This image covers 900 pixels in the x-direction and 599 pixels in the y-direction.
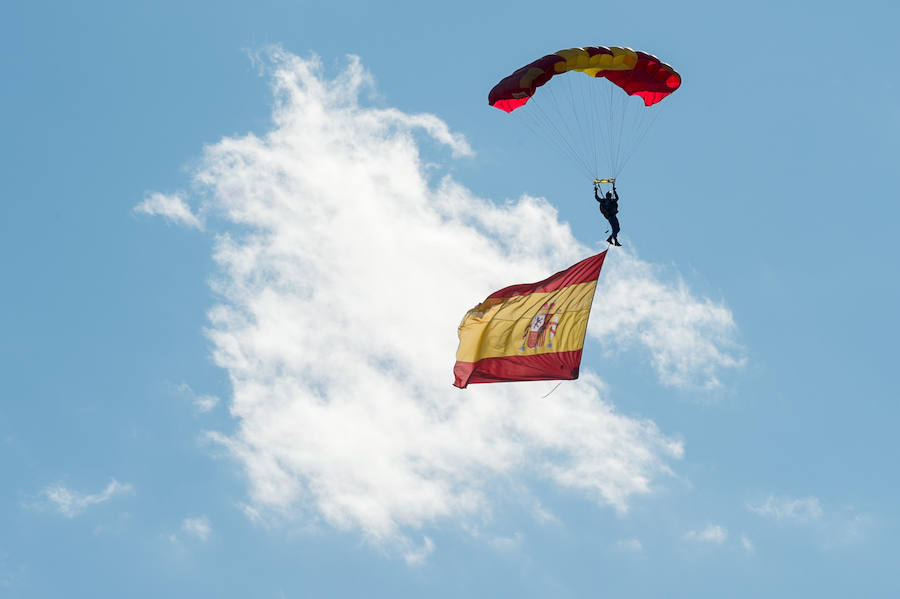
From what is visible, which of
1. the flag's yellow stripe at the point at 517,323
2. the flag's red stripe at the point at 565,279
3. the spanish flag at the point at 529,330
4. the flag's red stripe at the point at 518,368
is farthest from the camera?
the flag's red stripe at the point at 565,279

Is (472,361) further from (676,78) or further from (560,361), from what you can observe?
(676,78)

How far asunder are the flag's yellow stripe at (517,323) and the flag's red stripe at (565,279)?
137 millimetres

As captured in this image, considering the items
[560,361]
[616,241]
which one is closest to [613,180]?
[616,241]

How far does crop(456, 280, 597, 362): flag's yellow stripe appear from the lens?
48.2 metres

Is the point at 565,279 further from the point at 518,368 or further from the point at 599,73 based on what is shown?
the point at 599,73

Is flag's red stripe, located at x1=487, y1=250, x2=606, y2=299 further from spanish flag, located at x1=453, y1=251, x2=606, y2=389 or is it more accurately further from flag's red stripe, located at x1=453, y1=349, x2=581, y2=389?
flag's red stripe, located at x1=453, y1=349, x2=581, y2=389

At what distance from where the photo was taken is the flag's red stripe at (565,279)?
49.0 meters

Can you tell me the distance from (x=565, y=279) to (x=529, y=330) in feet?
6.22

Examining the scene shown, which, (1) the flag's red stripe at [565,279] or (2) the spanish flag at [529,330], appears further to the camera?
(1) the flag's red stripe at [565,279]

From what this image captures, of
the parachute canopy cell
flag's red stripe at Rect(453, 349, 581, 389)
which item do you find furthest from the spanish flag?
the parachute canopy cell

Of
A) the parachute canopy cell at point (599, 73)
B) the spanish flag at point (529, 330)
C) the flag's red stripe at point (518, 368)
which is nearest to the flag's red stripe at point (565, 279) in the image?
the spanish flag at point (529, 330)

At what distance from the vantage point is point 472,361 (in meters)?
49.1

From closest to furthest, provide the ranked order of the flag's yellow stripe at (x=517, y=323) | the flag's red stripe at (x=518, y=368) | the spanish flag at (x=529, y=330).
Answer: the flag's red stripe at (x=518, y=368)
the spanish flag at (x=529, y=330)
the flag's yellow stripe at (x=517, y=323)

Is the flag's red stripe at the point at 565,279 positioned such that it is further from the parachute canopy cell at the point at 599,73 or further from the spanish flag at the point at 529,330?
the parachute canopy cell at the point at 599,73
